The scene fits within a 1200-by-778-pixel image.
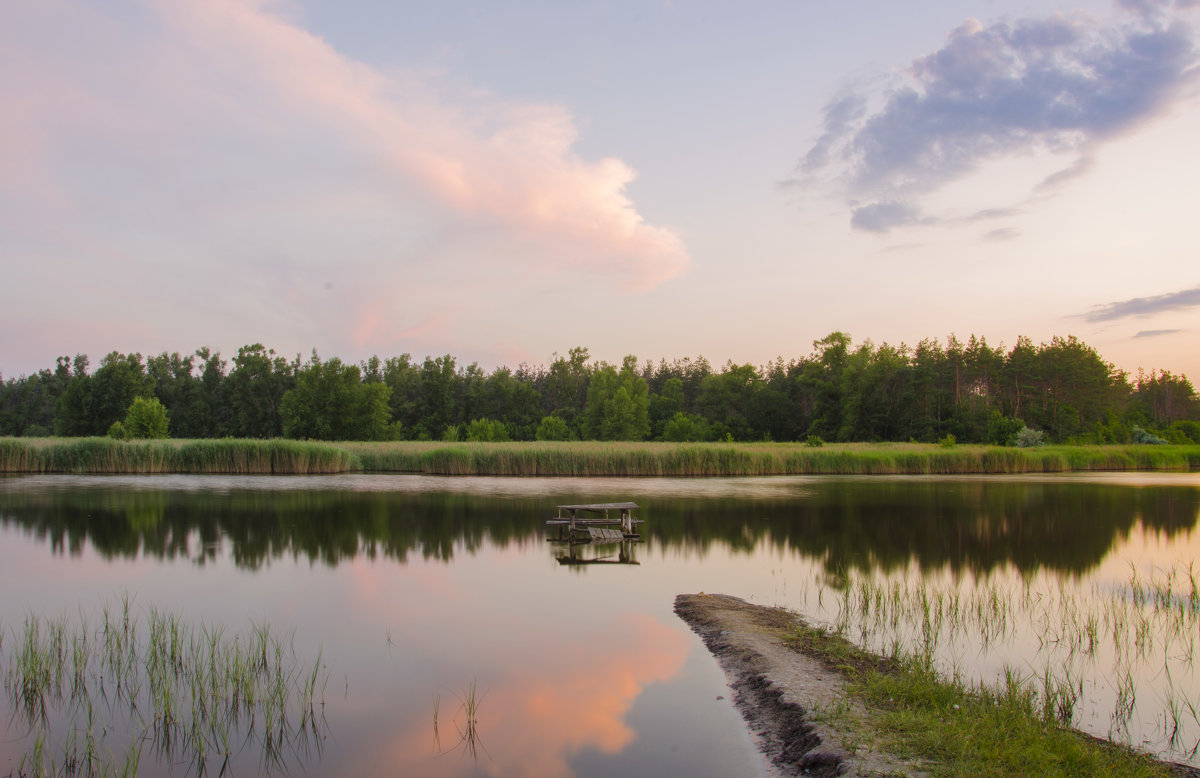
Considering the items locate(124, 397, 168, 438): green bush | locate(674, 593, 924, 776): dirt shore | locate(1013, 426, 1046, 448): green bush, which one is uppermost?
locate(124, 397, 168, 438): green bush

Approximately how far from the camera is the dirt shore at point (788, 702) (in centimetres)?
473

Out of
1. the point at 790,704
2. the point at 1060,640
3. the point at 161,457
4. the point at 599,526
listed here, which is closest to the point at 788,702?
the point at 790,704

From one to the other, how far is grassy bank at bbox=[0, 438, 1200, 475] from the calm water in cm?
1128

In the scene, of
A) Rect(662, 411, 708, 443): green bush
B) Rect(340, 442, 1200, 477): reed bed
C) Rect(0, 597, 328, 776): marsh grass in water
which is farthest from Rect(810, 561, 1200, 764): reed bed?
Rect(662, 411, 708, 443): green bush

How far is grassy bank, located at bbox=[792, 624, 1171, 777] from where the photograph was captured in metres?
4.46

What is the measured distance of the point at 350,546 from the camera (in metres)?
14.4

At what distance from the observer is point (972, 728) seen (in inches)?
195

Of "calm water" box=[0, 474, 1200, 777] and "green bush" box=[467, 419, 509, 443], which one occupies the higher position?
"green bush" box=[467, 419, 509, 443]

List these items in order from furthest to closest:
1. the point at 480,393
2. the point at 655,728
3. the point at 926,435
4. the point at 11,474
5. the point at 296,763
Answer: the point at 480,393 < the point at 926,435 < the point at 11,474 < the point at 655,728 < the point at 296,763

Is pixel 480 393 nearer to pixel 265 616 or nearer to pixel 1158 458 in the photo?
pixel 1158 458

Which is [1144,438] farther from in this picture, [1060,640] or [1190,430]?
[1060,640]

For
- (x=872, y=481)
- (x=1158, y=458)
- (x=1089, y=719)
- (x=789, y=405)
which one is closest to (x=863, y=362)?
(x=789, y=405)

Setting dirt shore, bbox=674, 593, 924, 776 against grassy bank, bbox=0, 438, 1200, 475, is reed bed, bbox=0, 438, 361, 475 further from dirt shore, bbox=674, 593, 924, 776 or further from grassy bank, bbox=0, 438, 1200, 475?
dirt shore, bbox=674, 593, 924, 776

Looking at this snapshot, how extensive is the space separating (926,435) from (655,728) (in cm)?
6363
